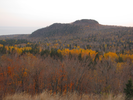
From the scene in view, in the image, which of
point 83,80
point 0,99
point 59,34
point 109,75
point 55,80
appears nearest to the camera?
point 0,99

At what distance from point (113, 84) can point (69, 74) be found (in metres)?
6.98

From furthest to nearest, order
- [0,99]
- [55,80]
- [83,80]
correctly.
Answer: [83,80] → [55,80] → [0,99]

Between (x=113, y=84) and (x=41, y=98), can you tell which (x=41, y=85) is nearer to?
(x=41, y=98)

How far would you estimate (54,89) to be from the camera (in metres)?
11.6

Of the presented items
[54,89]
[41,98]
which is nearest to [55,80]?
[54,89]

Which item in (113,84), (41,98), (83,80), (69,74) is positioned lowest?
(113,84)

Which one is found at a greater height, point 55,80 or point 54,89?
point 55,80

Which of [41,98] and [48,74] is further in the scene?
[48,74]

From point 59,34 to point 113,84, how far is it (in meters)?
185

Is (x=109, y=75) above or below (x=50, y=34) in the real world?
below

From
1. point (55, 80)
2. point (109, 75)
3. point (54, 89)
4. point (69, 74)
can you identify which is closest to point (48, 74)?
point (55, 80)

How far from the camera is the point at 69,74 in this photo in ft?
43.5

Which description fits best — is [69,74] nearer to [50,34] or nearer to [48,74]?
[48,74]

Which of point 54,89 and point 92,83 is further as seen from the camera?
point 92,83
